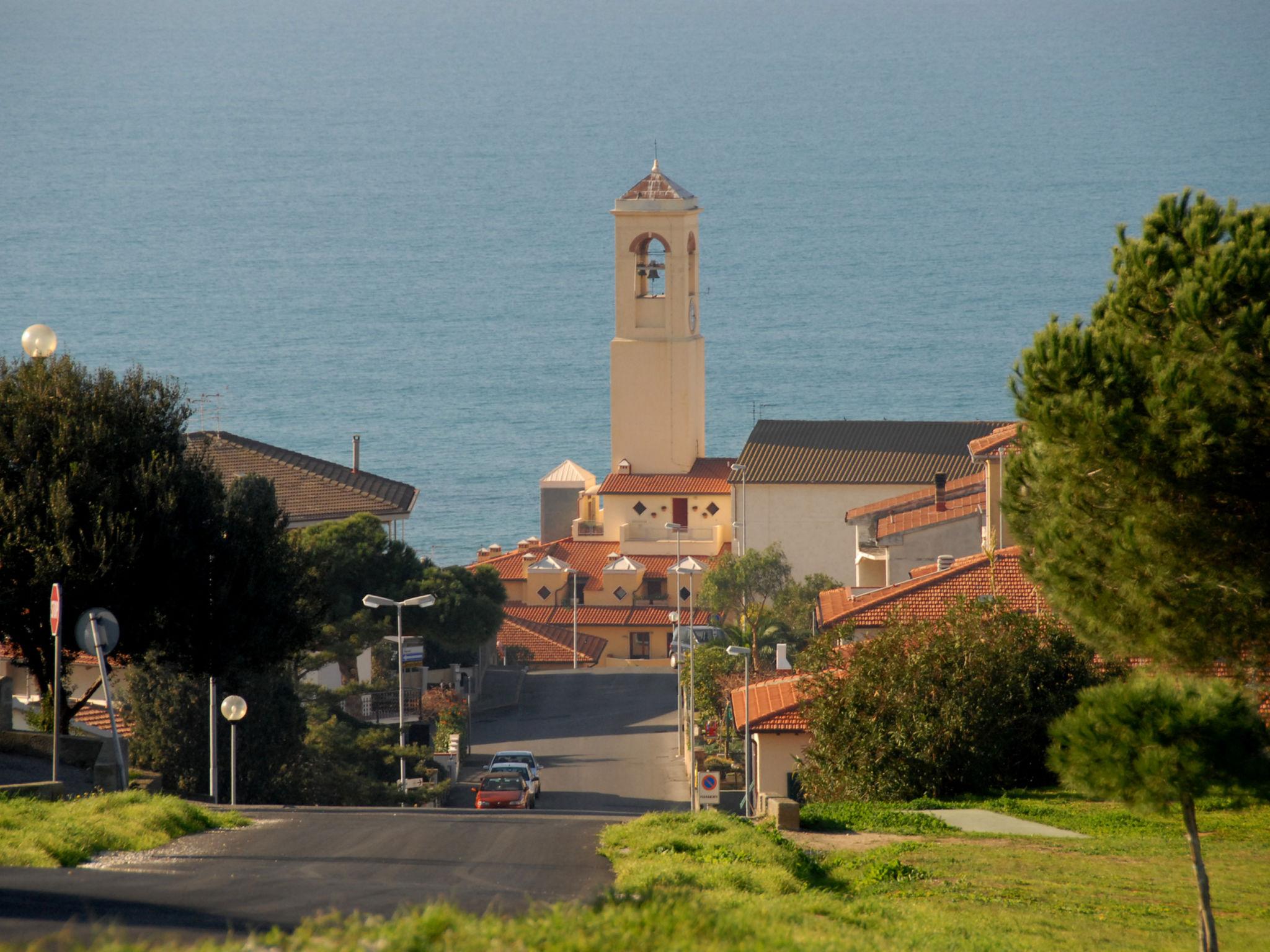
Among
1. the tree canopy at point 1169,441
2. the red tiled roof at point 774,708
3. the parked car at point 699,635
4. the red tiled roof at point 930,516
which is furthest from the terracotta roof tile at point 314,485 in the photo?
the tree canopy at point 1169,441

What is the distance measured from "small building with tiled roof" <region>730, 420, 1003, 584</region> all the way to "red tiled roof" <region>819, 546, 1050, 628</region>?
3672 cm

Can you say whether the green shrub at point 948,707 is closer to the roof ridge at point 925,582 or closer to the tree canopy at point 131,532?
the tree canopy at point 131,532

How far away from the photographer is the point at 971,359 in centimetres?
18175

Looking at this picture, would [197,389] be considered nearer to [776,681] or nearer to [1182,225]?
[776,681]

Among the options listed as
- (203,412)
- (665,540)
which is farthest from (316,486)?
(665,540)

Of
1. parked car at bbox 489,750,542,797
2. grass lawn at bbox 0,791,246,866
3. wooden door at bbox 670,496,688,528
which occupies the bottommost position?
parked car at bbox 489,750,542,797

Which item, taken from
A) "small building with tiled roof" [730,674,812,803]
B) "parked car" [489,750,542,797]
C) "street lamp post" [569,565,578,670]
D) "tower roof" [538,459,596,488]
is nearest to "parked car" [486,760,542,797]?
"parked car" [489,750,542,797]

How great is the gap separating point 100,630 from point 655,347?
6758cm

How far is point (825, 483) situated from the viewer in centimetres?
7350

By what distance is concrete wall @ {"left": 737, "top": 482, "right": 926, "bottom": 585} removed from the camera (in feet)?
240

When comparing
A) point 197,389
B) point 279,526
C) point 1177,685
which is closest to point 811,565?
point 279,526

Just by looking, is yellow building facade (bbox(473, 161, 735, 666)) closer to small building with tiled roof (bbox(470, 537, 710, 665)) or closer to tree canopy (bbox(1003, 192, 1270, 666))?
small building with tiled roof (bbox(470, 537, 710, 665))

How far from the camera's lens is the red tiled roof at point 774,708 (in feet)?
91.7

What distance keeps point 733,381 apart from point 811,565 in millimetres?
102082
